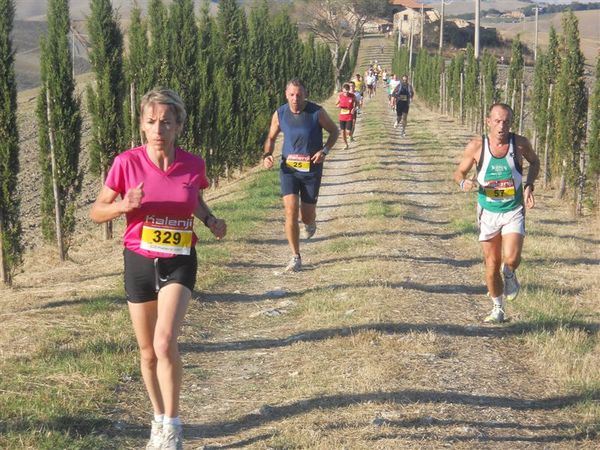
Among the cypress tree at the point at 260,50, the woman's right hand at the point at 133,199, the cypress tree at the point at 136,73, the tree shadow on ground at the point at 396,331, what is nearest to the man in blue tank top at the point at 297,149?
the tree shadow on ground at the point at 396,331

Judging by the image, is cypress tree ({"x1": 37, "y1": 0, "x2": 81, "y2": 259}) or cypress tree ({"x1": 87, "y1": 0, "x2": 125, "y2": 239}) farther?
cypress tree ({"x1": 87, "y1": 0, "x2": 125, "y2": 239})

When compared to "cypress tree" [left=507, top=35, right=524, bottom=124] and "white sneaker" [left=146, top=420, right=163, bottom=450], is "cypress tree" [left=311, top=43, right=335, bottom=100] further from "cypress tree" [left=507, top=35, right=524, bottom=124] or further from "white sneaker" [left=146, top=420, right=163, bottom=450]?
"white sneaker" [left=146, top=420, right=163, bottom=450]

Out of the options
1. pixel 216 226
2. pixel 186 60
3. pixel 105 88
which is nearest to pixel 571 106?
pixel 186 60

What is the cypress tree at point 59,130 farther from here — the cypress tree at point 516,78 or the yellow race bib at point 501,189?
the cypress tree at point 516,78

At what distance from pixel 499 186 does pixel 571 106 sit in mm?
10288

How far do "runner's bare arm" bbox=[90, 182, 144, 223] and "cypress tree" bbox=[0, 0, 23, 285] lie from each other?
8156 millimetres

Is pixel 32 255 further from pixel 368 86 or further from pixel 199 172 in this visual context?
pixel 368 86

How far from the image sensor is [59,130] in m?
15.3

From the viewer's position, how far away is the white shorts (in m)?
8.50

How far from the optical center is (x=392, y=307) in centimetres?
884

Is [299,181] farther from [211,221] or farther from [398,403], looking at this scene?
[211,221]

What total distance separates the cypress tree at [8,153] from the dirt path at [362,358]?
334cm

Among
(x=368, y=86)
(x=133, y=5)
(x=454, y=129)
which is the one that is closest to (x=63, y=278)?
(x=133, y=5)

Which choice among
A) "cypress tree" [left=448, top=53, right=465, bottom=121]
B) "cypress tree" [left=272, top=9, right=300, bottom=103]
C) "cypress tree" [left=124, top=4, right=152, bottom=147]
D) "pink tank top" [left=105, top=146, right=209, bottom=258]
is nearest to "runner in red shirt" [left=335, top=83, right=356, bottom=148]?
"cypress tree" [left=272, top=9, right=300, bottom=103]
